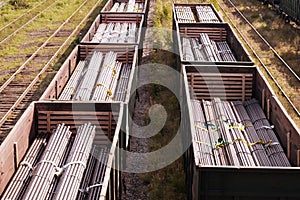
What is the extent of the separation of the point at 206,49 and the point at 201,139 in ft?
20.8

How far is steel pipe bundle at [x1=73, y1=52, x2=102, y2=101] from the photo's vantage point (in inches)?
406

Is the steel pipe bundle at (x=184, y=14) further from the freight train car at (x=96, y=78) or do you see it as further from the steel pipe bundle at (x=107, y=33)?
the freight train car at (x=96, y=78)

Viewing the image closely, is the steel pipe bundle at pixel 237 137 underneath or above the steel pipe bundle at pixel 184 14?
underneath

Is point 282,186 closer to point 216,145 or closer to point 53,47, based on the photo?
point 216,145

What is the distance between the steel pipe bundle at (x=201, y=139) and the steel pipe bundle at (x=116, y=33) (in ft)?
19.1

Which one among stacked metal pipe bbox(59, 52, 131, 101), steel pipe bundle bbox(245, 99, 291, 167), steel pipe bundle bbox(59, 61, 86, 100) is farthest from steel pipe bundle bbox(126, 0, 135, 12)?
steel pipe bundle bbox(245, 99, 291, 167)

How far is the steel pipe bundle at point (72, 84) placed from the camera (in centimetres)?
1057

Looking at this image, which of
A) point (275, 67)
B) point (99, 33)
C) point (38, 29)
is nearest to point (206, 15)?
point (275, 67)

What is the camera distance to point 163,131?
38.2ft

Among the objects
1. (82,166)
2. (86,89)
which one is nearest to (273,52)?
(86,89)

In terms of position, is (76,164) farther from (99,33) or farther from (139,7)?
(139,7)

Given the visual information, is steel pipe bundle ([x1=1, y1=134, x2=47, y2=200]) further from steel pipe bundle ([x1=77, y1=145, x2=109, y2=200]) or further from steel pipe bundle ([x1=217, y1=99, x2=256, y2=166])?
steel pipe bundle ([x1=217, y1=99, x2=256, y2=166])

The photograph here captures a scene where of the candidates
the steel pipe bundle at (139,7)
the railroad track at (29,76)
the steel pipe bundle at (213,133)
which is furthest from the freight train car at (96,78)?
the steel pipe bundle at (139,7)

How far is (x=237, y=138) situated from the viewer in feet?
27.8
